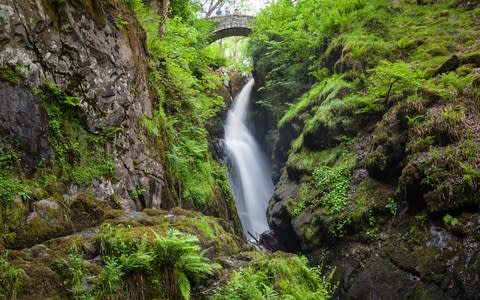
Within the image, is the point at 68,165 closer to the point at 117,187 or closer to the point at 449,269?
the point at 117,187

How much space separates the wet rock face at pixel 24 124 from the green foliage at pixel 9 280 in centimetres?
178

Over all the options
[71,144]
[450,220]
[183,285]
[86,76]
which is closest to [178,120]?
[86,76]

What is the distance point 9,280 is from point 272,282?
3.23 metres

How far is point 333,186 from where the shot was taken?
10180mm

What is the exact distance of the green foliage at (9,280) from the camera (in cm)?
296

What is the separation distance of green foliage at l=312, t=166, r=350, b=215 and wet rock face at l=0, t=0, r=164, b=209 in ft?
16.2

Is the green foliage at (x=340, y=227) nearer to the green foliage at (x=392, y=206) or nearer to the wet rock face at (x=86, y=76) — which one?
the green foliage at (x=392, y=206)

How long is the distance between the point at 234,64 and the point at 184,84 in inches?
542

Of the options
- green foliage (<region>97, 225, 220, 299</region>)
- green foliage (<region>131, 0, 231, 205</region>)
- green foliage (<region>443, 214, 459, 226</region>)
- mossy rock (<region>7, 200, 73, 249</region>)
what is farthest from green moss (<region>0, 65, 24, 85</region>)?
green foliage (<region>443, 214, 459, 226</region>)

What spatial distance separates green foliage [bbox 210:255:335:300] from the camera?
13.7 feet

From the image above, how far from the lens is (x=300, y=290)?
5.05 m

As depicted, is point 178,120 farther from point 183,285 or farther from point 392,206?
point 183,285

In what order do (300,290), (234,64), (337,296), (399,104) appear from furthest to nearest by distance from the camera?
(234,64) < (399,104) < (337,296) < (300,290)

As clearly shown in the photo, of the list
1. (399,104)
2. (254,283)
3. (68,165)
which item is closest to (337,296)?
(254,283)
